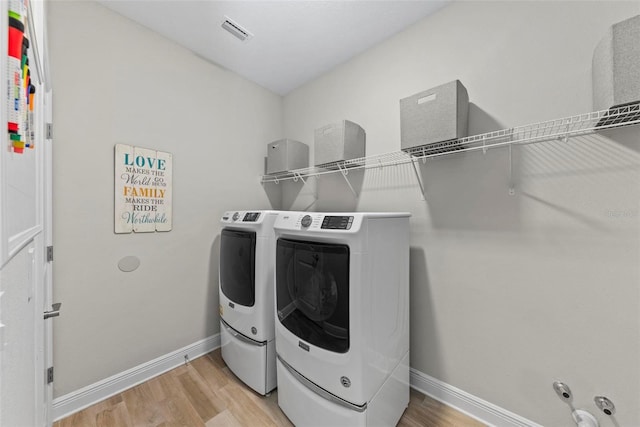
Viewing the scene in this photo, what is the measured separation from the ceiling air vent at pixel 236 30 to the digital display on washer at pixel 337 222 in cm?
169

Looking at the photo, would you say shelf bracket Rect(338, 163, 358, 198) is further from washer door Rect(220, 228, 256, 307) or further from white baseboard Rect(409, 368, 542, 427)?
white baseboard Rect(409, 368, 542, 427)

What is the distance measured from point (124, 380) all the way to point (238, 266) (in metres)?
1.12

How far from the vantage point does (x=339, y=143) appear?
6.23ft

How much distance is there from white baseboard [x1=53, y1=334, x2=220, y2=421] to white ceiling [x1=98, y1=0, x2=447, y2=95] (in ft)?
8.51

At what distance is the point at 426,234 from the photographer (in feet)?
5.74

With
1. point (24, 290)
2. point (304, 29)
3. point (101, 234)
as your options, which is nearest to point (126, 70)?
point (101, 234)

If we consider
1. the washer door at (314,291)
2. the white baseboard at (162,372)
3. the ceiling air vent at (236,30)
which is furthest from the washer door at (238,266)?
the ceiling air vent at (236,30)

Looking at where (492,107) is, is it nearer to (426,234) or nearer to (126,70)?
(426,234)

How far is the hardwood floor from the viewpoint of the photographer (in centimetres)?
150

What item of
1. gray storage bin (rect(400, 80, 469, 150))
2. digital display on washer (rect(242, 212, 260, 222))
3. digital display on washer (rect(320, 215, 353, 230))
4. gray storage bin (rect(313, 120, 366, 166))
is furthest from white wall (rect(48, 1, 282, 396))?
gray storage bin (rect(400, 80, 469, 150))

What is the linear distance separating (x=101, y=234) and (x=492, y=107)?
2.69m

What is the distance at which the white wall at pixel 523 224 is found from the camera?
1.16 meters

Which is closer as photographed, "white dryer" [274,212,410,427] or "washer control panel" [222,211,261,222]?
"white dryer" [274,212,410,427]

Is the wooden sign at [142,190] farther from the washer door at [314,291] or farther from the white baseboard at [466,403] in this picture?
the white baseboard at [466,403]
